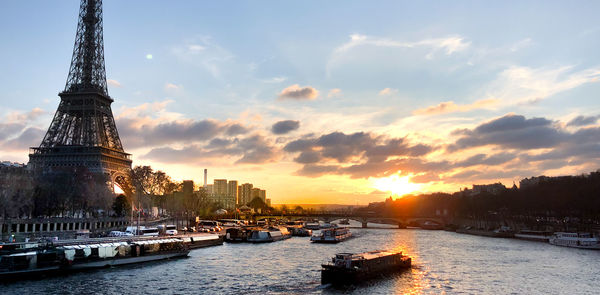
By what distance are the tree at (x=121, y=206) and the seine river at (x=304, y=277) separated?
58.5 m

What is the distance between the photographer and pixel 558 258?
7650 centimetres

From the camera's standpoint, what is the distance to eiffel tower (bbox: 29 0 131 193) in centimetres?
14938

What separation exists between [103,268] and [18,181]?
5588cm

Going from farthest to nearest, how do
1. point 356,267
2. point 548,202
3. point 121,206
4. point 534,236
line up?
point 548,202 < point 121,206 < point 534,236 < point 356,267

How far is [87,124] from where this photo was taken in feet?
513

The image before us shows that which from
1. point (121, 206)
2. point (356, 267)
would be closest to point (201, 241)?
point (356, 267)

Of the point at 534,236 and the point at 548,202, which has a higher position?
the point at 548,202

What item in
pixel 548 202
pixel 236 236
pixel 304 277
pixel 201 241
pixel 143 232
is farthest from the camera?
pixel 548 202

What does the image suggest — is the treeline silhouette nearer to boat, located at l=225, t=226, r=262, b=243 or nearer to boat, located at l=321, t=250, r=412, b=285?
boat, located at l=321, t=250, r=412, b=285

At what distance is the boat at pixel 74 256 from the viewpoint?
49.1 metres

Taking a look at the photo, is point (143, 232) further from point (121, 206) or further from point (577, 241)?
point (577, 241)

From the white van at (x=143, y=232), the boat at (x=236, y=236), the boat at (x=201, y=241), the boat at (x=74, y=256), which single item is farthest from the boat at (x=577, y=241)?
the white van at (x=143, y=232)

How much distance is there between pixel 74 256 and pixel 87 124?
372 feet

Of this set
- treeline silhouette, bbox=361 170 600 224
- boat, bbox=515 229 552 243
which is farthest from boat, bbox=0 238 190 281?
treeline silhouette, bbox=361 170 600 224
